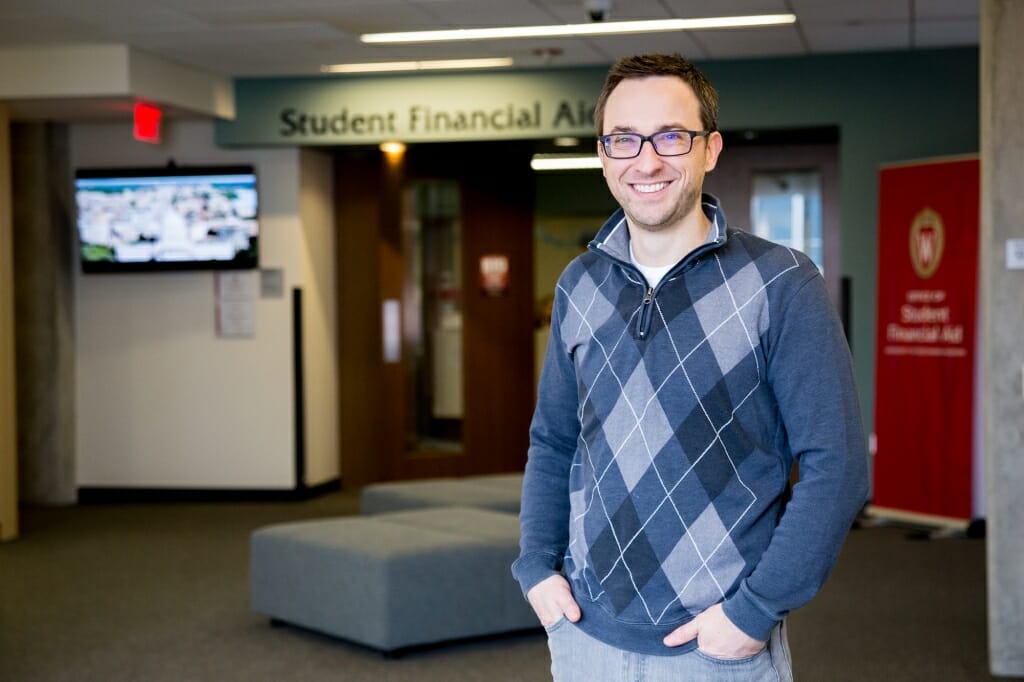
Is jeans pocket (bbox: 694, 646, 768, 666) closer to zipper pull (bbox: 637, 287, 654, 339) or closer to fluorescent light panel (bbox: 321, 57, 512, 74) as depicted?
zipper pull (bbox: 637, 287, 654, 339)

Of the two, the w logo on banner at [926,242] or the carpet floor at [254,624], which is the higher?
the w logo on banner at [926,242]

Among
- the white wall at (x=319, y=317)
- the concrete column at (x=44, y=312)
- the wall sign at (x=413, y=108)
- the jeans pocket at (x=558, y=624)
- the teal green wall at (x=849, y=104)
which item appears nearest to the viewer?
the jeans pocket at (x=558, y=624)

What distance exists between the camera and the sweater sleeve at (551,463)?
6.69 ft

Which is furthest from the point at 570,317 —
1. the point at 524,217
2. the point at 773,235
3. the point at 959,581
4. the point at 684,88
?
the point at 524,217

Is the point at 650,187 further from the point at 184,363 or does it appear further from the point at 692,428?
the point at 184,363

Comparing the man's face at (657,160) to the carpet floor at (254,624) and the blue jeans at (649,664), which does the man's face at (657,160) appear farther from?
the carpet floor at (254,624)

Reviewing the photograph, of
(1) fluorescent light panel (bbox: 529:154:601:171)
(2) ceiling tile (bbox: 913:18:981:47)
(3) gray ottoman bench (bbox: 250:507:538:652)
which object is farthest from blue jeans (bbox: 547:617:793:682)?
(1) fluorescent light panel (bbox: 529:154:601:171)

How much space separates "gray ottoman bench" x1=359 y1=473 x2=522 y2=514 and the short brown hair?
4692 mm

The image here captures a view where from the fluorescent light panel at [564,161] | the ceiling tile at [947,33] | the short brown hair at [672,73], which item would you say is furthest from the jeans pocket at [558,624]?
the fluorescent light panel at [564,161]

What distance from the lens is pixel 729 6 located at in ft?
22.0

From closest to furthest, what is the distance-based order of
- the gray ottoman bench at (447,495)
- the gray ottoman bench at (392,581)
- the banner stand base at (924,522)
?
1. the gray ottoman bench at (392,581)
2. the gray ottoman bench at (447,495)
3. the banner stand base at (924,522)

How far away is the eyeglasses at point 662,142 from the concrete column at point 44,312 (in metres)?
8.08

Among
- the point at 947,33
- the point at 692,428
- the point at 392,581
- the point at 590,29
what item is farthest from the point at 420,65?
the point at 692,428

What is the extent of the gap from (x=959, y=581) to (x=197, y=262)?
5.34 meters
